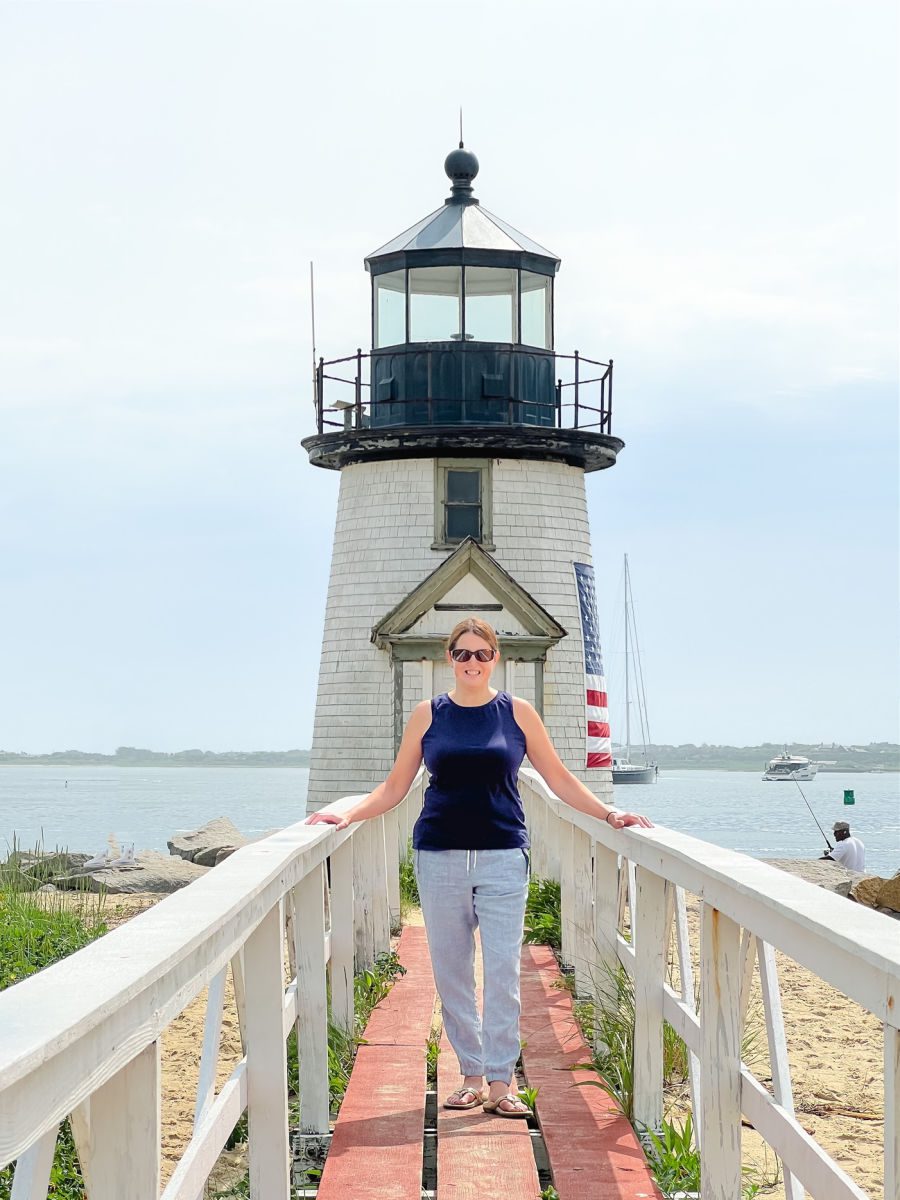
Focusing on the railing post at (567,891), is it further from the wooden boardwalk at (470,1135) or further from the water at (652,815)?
the water at (652,815)

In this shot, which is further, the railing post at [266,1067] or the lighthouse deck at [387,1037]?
the railing post at [266,1067]

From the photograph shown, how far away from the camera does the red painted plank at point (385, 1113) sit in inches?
187

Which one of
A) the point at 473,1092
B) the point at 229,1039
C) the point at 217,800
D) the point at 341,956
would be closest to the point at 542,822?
the point at 229,1039

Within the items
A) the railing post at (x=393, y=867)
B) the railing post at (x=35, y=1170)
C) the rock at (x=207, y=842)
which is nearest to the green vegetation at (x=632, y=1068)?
the railing post at (x=35, y=1170)

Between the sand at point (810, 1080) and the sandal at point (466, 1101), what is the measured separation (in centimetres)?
79

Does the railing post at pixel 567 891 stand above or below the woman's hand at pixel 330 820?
below

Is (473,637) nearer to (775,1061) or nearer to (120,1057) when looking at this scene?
(775,1061)

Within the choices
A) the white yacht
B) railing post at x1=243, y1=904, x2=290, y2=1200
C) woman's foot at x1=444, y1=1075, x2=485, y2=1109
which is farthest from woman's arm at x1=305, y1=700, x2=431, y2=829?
the white yacht

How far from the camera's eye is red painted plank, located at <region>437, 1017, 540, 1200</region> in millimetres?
4672

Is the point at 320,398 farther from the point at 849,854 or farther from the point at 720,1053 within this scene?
the point at 720,1053

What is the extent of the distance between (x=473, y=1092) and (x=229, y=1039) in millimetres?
3170

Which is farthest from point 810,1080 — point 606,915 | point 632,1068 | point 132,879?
point 132,879

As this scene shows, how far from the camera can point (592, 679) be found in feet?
64.5

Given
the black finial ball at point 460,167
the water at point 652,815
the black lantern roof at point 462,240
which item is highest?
the black finial ball at point 460,167
